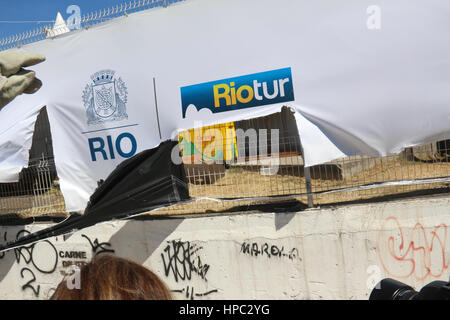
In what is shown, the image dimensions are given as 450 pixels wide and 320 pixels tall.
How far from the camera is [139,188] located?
508 centimetres

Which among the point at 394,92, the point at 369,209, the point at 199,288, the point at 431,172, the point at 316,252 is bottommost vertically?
the point at 199,288

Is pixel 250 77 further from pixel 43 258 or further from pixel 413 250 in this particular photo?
pixel 43 258

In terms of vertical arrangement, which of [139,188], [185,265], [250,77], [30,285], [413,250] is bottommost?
[30,285]

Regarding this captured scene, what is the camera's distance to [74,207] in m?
5.57

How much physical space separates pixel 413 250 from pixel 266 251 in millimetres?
1657

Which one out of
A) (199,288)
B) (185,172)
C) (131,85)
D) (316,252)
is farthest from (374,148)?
(131,85)

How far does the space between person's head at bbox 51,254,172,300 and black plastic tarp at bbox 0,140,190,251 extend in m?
3.53

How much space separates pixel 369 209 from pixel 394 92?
1337mm

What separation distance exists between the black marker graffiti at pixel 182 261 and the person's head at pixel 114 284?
3680 millimetres

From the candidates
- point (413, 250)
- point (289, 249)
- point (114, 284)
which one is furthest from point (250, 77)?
point (114, 284)

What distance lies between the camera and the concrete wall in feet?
14.1

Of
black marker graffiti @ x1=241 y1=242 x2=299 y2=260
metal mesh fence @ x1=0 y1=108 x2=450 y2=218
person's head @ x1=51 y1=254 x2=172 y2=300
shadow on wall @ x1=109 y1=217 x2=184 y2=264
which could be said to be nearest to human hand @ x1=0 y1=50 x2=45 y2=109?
metal mesh fence @ x1=0 y1=108 x2=450 y2=218

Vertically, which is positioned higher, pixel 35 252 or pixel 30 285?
pixel 35 252

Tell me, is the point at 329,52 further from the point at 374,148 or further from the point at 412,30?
the point at 374,148
